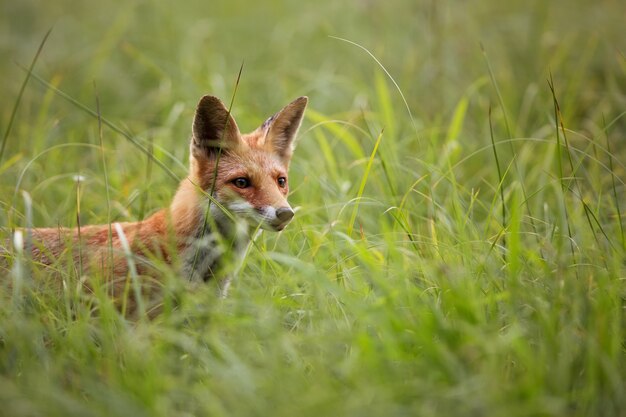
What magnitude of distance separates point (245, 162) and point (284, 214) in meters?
0.64

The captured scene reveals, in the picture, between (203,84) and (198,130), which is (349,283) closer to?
(198,130)

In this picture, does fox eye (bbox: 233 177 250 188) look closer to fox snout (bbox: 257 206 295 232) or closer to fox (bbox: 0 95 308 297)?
fox (bbox: 0 95 308 297)

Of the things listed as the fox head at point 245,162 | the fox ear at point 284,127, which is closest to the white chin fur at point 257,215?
the fox head at point 245,162

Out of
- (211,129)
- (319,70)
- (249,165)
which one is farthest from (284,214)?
(319,70)

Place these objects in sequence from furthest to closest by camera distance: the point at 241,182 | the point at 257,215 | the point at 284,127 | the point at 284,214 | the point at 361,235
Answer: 1. the point at 284,127
2. the point at 241,182
3. the point at 361,235
4. the point at 257,215
5. the point at 284,214

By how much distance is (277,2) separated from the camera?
1031cm

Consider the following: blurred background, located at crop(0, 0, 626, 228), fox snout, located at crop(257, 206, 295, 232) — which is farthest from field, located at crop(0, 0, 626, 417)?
fox snout, located at crop(257, 206, 295, 232)

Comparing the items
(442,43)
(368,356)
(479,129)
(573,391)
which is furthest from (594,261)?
(442,43)

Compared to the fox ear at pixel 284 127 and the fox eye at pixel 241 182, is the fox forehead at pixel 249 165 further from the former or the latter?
the fox ear at pixel 284 127

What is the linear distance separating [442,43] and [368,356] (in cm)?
509

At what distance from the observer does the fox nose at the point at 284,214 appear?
390 centimetres

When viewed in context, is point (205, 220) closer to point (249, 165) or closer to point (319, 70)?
point (249, 165)

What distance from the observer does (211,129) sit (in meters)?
4.35

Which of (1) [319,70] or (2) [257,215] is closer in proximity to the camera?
(2) [257,215]
